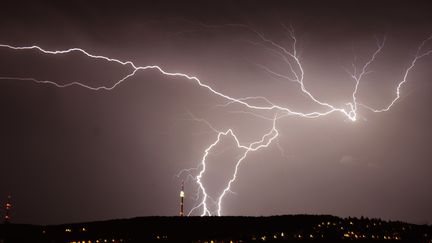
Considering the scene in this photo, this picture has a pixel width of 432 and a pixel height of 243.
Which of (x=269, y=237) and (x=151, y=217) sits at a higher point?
(x=151, y=217)

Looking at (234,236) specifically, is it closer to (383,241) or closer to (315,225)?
(315,225)

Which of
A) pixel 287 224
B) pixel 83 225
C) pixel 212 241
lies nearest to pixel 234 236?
pixel 212 241

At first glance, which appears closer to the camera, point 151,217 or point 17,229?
point 17,229

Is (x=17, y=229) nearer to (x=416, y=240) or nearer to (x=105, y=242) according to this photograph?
(x=105, y=242)

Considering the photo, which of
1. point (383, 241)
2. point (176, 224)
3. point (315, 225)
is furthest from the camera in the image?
point (176, 224)

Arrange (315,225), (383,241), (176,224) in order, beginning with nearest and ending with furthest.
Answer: (383,241)
(315,225)
(176,224)

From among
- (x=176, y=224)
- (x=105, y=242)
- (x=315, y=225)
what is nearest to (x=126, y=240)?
(x=105, y=242)
